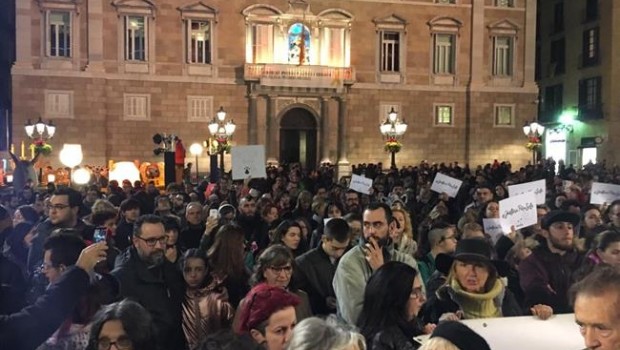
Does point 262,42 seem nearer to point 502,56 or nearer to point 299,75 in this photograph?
point 299,75

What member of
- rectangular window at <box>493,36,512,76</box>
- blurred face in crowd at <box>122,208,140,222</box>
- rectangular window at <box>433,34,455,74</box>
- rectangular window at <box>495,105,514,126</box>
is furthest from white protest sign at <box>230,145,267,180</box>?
rectangular window at <box>493,36,512,76</box>

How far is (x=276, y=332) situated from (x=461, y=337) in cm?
117

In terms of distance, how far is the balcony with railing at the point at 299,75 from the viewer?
1222 inches

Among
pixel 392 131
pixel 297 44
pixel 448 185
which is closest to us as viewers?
pixel 448 185

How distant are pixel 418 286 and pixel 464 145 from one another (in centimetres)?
3127

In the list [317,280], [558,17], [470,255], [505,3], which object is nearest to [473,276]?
[470,255]

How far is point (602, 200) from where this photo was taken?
10.9 m

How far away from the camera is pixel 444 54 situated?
33875mm

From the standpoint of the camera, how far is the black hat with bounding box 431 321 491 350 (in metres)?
2.78

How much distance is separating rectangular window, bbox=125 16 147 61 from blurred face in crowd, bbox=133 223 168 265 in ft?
87.7

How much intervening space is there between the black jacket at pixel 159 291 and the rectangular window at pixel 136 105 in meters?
26.4

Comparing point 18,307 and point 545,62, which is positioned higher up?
point 545,62

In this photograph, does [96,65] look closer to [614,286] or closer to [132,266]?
[132,266]

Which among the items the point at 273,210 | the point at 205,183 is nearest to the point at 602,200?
the point at 273,210
